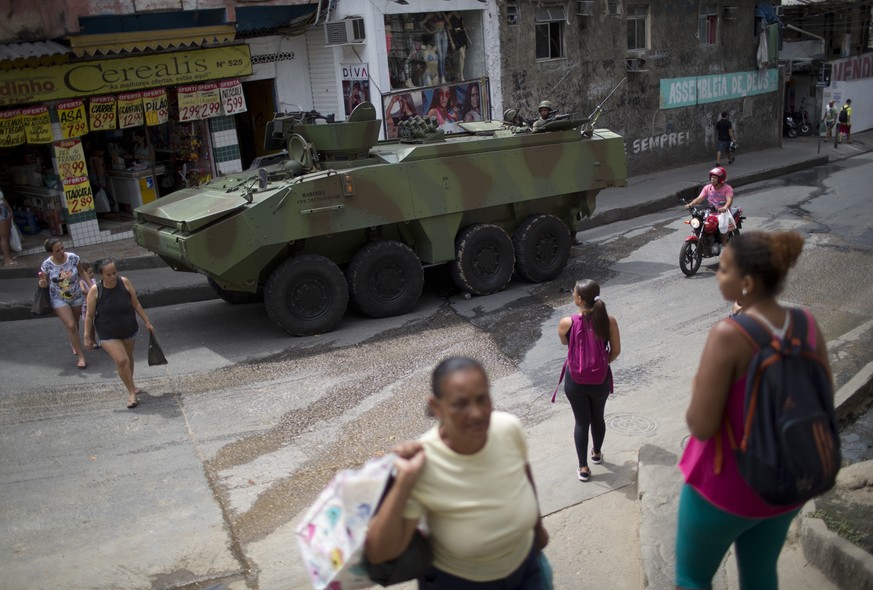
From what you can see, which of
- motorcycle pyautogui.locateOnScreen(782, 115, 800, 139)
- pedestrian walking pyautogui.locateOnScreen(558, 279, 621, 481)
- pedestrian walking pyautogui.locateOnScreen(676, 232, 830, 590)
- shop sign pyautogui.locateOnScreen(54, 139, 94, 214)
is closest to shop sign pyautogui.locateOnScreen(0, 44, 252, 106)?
shop sign pyautogui.locateOnScreen(54, 139, 94, 214)

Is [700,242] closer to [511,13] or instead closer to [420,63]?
[420,63]

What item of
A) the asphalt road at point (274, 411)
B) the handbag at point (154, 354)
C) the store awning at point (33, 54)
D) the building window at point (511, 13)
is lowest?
the asphalt road at point (274, 411)

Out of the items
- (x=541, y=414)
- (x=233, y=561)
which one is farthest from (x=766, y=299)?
(x=541, y=414)

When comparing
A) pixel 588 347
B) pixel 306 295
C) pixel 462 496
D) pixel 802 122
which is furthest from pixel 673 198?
pixel 462 496

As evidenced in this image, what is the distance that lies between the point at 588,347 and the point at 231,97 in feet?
34.7

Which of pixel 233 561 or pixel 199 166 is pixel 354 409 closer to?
pixel 233 561

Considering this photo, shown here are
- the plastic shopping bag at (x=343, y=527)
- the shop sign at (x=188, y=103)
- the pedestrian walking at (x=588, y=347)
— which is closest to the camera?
the plastic shopping bag at (x=343, y=527)

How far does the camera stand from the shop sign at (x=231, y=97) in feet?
47.0

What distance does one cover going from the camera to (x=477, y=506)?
2.78 m

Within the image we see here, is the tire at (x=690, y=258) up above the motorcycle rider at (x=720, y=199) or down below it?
below

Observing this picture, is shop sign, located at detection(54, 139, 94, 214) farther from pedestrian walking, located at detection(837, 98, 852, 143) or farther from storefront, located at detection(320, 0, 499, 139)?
pedestrian walking, located at detection(837, 98, 852, 143)

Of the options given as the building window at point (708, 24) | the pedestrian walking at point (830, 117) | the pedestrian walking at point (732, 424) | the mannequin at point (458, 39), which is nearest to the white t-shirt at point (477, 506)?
the pedestrian walking at point (732, 424)

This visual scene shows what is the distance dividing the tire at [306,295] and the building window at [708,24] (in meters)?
15.3

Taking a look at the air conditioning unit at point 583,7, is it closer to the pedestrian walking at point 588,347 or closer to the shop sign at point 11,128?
the shop sign at point 11,128
